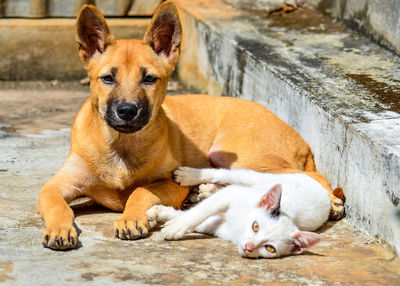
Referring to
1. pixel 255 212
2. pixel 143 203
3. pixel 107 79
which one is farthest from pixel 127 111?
pixel 255 212

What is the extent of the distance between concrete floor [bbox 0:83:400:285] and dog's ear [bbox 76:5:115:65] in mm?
1183

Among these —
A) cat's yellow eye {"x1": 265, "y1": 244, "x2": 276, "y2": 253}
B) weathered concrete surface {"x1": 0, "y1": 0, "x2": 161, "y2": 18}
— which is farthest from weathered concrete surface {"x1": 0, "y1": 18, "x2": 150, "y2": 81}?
cat's yellow eye {"x1": 265, "y1": 244, "x2": 276, "y2": 253}

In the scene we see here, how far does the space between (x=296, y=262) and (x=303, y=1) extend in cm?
484

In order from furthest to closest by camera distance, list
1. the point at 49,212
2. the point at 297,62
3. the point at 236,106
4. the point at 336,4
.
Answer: the point at 336,4 → the point at 297,62 → the point at 236,106 → the point at 49,212

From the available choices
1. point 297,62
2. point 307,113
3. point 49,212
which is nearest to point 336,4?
point 297,62

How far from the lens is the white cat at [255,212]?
4140 mm

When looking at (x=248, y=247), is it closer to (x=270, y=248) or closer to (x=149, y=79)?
(x=270, y=248)

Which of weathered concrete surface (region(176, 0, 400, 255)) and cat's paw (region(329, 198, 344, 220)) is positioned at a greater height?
weathered concrete surface (region(176, 0, 400, 255))

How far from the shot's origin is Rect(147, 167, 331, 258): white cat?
4140 millimetres

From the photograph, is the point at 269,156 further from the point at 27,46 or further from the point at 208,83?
the point at 27,46

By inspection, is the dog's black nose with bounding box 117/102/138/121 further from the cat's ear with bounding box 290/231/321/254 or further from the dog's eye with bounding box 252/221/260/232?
the cat's ear with bounding box 290/231/321/254

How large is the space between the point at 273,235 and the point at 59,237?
131cm

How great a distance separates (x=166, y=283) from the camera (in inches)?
139

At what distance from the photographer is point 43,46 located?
8914 mm
